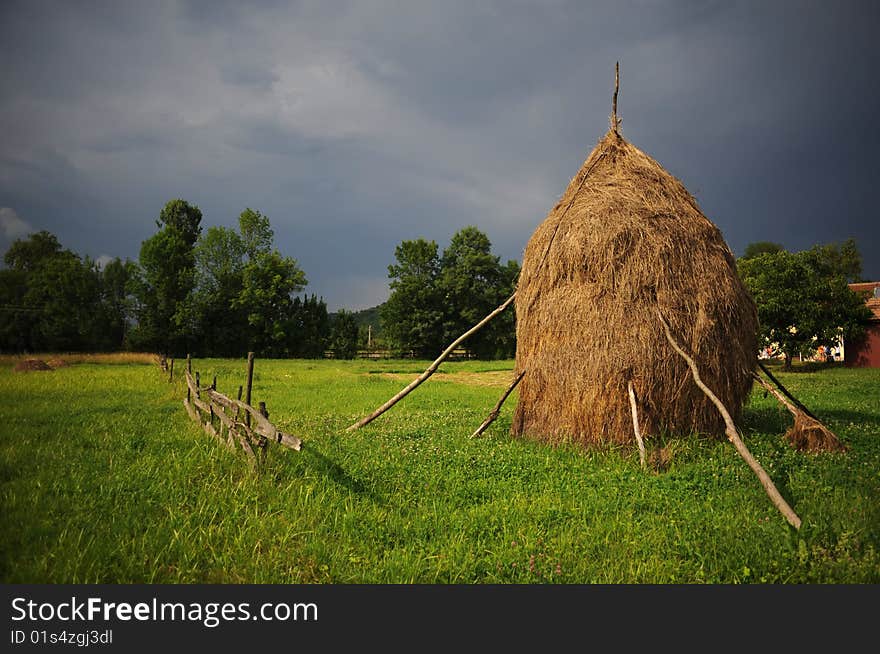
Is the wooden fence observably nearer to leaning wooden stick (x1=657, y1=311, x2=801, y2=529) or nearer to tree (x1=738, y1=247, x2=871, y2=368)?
leaning wooden stick (x1=657, y1=311, x2=801, y2=529)

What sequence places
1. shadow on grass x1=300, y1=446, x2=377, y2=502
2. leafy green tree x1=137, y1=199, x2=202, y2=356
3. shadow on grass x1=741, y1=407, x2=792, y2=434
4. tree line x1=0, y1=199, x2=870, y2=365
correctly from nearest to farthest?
1. shadow on grass x1=300, y1=446, x2=377, y2=502
2. shadow on grass x1=741, y1=407, x2=792, y2=434
3. tree line x1=0, y1=199, x2=870, y2=365
4. leafy green tree x1=137, y1=199, x2=202, y2=356

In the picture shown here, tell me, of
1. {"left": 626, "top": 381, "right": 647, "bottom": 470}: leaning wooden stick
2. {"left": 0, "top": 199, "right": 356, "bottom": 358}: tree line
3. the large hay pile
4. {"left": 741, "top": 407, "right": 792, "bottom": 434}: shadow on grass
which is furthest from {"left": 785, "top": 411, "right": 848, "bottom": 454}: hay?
{"left": 0, "top": 199, "right": 356, "bottom": 358}: tree line

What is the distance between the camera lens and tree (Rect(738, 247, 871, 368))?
2777 cm

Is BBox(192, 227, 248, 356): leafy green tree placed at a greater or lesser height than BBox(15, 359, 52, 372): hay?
greater

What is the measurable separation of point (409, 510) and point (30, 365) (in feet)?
29.4

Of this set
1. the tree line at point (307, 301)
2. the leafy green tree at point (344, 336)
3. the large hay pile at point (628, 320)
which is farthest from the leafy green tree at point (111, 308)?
the leafy green tree at point (344, 336)

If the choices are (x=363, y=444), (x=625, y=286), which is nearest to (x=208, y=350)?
(x=363, y=444)

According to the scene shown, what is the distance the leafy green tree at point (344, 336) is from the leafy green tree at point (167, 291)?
16.7 m

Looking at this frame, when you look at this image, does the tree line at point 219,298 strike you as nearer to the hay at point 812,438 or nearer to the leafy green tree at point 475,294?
the leafy green tree at point 475,294

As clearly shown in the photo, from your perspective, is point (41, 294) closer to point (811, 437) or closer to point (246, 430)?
point (246, 430)

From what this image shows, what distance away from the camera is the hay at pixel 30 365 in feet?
26.4

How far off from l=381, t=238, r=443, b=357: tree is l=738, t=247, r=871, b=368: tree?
98.0 ft

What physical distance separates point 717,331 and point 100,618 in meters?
9.02

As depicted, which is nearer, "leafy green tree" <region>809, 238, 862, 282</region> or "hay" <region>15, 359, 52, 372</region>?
"hay" <region>15, 359, 52, 372</region>
